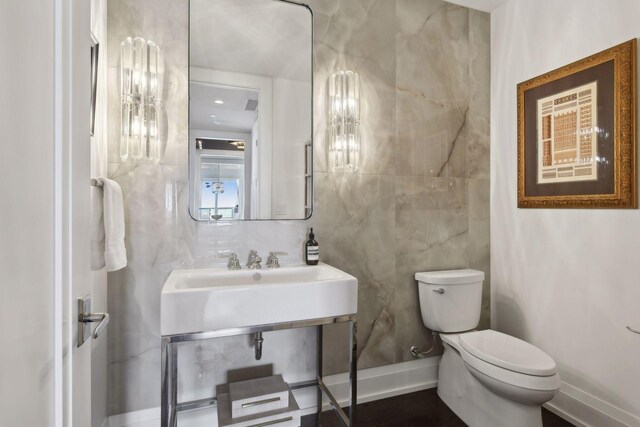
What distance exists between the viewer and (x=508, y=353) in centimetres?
174

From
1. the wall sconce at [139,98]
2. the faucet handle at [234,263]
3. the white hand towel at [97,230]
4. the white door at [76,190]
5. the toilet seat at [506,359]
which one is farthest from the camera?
the faucet handle at [234,263]

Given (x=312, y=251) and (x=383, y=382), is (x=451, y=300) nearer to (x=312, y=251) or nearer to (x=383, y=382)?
(x=383, y=382)

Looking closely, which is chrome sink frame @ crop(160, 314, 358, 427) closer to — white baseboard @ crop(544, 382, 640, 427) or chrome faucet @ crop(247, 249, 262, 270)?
chrome faucet @ crop(247, 249, 262, 270)

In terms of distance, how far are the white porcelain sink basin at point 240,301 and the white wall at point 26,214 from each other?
750mm

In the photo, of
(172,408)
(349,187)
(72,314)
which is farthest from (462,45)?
(172,408)

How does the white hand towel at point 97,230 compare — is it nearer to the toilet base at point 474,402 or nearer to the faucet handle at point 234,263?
the faucet handle at point 234,263

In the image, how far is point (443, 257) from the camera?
2.29 meters

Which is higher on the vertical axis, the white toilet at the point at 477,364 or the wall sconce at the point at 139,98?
the wall sconce at the point at 139,98

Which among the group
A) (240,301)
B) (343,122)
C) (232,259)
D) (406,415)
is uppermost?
(343,122)

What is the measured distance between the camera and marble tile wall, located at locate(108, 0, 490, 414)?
5.57 ft

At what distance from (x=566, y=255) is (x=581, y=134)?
68 cm

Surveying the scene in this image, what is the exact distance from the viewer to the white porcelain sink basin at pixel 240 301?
1.32 meters

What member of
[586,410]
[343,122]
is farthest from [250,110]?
[586,410]

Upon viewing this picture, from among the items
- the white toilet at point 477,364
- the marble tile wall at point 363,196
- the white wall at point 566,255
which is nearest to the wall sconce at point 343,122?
the marble tile wall at point 363,196
